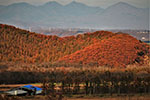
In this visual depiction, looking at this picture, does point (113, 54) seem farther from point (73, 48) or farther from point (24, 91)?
point (24, 91)

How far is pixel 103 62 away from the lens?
1249 inches

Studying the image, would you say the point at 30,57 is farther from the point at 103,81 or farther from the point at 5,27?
the point at 103,81

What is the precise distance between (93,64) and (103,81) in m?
11.3

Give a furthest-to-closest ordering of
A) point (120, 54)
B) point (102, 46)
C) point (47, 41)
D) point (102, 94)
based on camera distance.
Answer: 1. point (47, 41)
2. point (102, 46)
3. point (120, 54)
4. point (102, 94)

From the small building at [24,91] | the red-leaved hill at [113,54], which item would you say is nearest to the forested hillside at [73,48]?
the red-leaved hill at [113,54]

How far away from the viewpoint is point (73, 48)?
129ft

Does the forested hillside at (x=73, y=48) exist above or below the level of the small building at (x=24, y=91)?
above

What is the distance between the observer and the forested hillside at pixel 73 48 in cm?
3331

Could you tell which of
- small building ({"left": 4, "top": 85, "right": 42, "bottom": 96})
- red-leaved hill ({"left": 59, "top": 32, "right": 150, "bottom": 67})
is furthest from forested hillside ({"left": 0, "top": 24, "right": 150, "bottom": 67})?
small building ({"left": 4, "top": 85, "right": 42, "bottom": 96})

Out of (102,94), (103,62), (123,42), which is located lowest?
(102,94)

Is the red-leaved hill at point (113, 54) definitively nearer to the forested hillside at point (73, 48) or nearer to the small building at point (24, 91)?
the forested hillside at point (73, 48)

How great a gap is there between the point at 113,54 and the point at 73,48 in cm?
715

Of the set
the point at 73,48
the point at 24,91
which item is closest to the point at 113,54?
the point at 73,48

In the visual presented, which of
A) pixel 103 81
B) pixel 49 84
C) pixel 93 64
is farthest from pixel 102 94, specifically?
pixel 93 64
